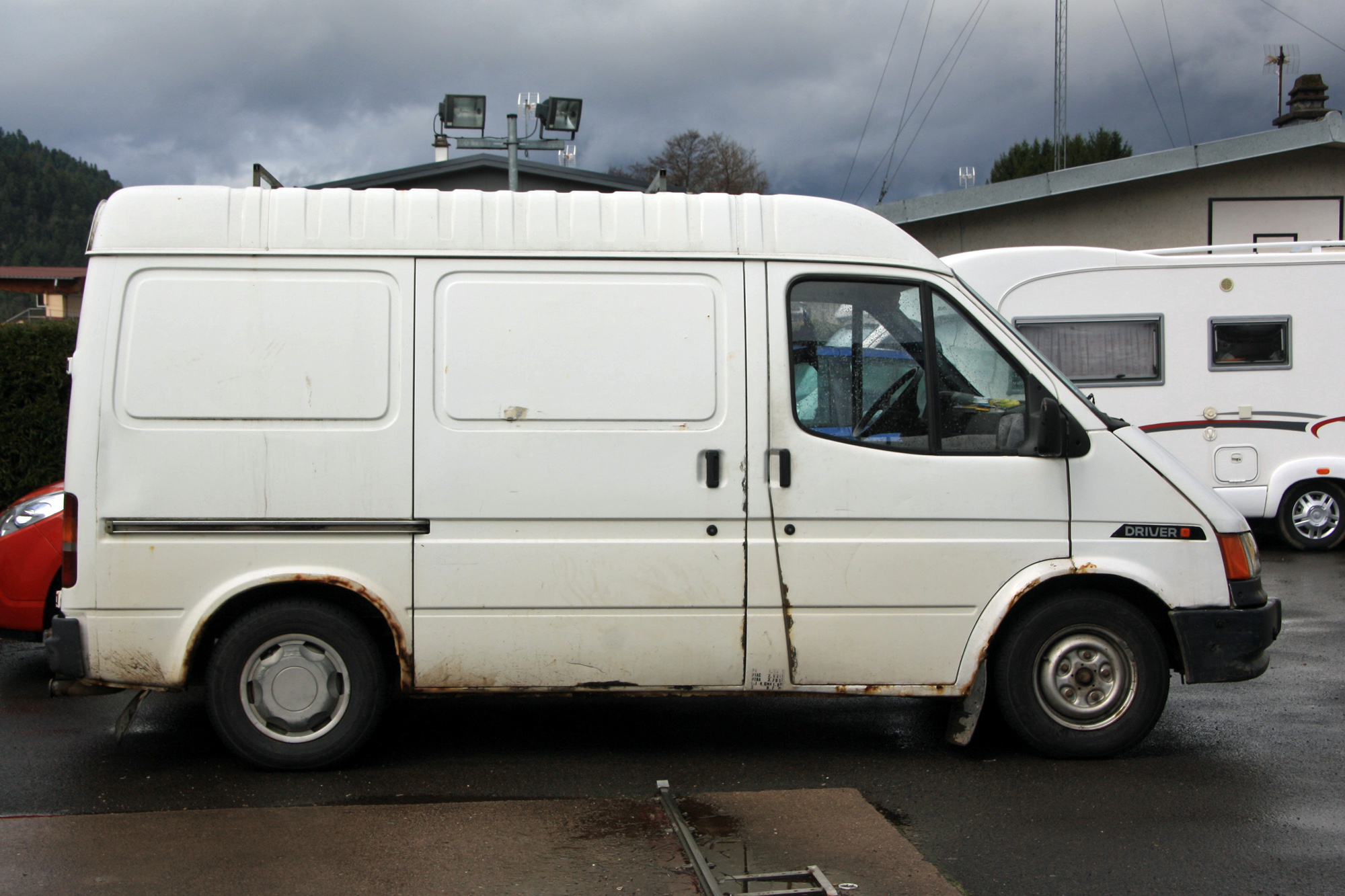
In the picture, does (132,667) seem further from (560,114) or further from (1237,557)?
(560,114)

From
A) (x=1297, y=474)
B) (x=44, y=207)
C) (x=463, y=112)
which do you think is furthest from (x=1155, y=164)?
(x=44, y=207)

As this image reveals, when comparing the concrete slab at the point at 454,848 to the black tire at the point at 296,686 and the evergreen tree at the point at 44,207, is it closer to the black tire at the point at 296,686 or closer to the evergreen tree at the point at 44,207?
the black tire at the point at 296,686

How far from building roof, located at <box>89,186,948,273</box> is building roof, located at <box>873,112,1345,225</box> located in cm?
1330

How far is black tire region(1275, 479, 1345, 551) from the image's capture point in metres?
11.4

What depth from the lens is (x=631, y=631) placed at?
488cm

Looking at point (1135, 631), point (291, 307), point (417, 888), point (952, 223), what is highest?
point (952, 223)

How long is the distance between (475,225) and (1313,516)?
9943 millimetres

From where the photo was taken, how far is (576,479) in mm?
4809

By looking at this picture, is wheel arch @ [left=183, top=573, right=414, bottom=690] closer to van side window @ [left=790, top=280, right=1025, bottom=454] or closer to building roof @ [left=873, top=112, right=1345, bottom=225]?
van side window @ [left=790, top=280, right=1025, bottom=454]

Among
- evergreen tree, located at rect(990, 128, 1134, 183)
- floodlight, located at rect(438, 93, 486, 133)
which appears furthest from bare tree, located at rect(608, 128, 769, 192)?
floodlight, located at rect(438, 93, 486, 133)

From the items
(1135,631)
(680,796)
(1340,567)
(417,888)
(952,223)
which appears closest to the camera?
(417,888)

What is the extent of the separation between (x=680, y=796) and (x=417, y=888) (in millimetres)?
1281

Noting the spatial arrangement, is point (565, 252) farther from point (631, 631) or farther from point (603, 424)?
point (631, 631)

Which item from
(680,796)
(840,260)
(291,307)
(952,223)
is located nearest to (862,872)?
(680,796)
